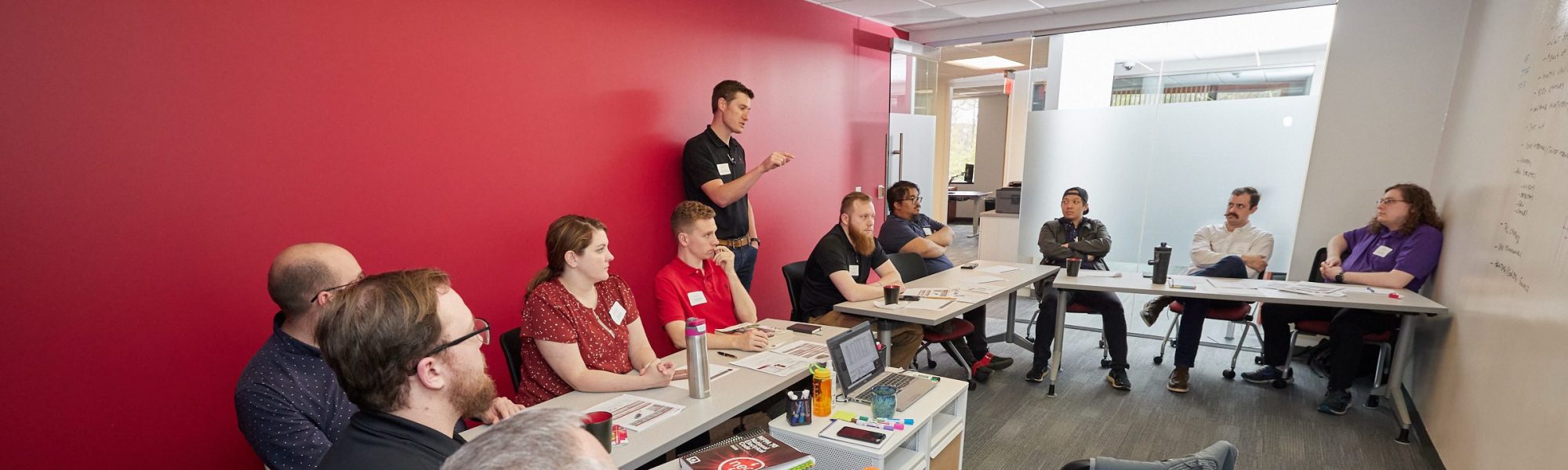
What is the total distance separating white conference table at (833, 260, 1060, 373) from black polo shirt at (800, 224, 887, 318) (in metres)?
0.22

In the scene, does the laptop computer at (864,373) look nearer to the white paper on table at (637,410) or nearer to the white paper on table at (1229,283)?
the white paper on table at (637,410)

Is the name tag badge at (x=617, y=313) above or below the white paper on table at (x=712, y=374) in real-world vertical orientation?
above

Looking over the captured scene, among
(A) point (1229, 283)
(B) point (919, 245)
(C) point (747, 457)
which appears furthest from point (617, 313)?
(A) point (1229, 283)

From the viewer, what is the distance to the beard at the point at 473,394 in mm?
1277

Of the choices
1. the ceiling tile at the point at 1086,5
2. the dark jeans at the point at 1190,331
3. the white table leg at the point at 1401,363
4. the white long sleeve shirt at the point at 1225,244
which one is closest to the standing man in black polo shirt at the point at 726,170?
the dark jeans at the point at 1190,331

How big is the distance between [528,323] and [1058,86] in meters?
5.16

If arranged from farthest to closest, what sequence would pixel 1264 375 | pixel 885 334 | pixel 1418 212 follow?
pixel 1264 375
pixel 1418 212
pixel 885 334

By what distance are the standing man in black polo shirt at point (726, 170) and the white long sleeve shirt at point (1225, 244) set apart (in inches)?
125

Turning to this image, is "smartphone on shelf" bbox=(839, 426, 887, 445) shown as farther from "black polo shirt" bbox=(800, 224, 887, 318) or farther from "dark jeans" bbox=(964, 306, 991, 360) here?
"dark jeans" bbox=(964, 306, 991, 360)

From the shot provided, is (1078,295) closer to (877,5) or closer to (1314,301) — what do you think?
(1314,301)

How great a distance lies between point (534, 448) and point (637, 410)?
113cm

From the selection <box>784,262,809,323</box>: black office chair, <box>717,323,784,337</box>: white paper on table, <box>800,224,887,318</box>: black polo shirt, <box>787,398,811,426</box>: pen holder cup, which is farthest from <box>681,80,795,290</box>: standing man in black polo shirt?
<box>787,398,811,426</box>: pen holder cup

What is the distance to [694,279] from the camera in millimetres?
2936

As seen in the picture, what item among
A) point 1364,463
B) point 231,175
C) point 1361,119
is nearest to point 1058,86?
point 1361,119
